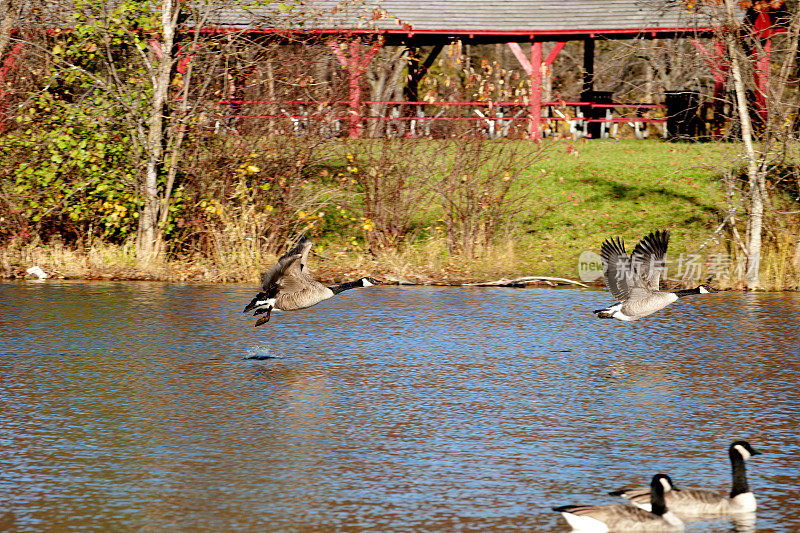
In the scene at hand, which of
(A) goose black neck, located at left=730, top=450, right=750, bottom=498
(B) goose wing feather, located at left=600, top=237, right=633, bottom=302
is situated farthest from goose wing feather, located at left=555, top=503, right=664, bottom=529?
(B) goose wing feather, located at left=600, top=237, right=633, bottom=302

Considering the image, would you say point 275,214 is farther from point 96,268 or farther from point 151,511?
point 151,511

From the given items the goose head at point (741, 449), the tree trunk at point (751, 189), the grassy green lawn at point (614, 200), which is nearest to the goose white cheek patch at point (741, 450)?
the goose head at point (741, 449)

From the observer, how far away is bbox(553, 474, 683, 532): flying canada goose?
5633mm

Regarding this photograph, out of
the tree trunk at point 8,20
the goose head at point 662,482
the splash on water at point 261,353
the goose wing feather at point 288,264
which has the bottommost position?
the splash on water at point 261,353

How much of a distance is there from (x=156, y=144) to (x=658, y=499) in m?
13.0

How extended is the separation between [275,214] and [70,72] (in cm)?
404

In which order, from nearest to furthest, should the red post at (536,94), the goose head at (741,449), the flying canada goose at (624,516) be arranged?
the flying canada goose at (624,516)
the goose head at (741,449)
the red post at (536,94)

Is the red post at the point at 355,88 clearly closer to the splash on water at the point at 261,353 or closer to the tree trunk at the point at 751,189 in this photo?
the tree trunk at the point at 751,189

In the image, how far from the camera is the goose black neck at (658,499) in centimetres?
584

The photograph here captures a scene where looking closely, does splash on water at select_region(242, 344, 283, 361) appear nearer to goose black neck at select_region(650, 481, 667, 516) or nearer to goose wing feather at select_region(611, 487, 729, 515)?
goose wing feather at select_region(611, 487, 729, 515)

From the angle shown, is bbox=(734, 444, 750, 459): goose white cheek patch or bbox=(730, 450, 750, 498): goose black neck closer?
bbox=(730, 450, 750, 498): goose black neck

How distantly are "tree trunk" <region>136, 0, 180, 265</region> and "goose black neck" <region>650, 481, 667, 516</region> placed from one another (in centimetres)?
1263

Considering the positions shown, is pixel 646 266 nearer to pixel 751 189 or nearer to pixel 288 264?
pixel 288 264

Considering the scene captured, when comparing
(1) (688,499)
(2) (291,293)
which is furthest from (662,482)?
(2) (291,293)
